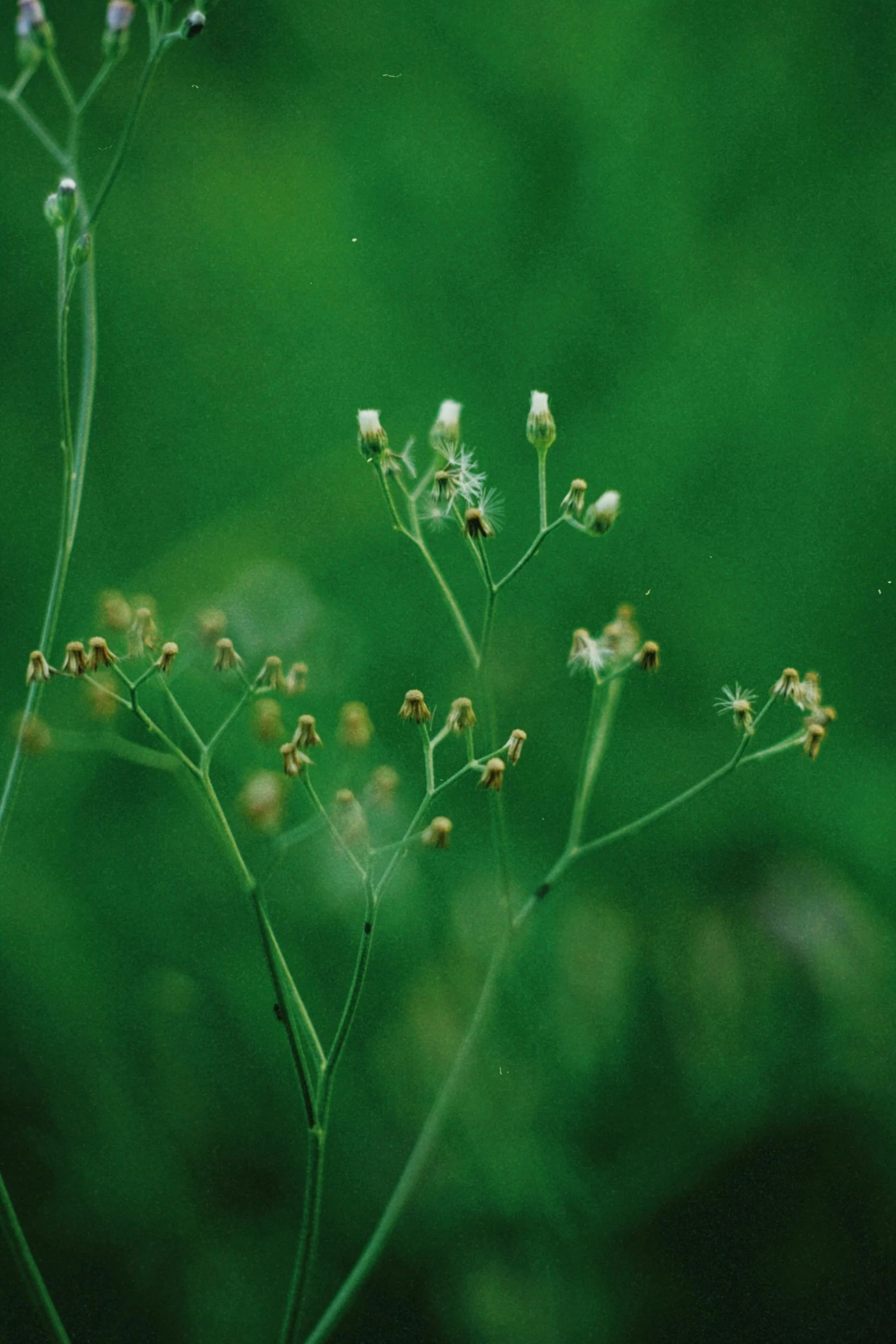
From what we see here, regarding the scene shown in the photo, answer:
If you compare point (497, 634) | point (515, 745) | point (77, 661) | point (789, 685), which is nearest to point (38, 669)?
point (77, 661)

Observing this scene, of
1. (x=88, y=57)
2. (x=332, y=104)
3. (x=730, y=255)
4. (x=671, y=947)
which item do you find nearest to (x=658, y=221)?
(x=730, y=255)

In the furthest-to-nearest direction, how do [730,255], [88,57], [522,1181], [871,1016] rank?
[730,255] < [88,57] < [871,1016] < [522,1181]

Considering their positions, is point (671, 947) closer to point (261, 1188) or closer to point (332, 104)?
point (261, 1188)

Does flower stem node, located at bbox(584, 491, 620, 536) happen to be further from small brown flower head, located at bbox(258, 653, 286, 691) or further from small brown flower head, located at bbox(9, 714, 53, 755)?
small brown flower head, located at bbox(9, 714, 53, 755)

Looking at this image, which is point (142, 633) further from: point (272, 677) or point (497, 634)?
point (497, 634)

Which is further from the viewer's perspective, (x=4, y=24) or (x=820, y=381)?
(x=820, y=381)

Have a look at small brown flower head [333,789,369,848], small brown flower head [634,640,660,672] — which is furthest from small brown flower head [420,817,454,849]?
small brown flower head [634,640,660,672]

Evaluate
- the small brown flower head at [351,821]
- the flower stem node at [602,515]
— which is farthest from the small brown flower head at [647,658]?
the small brown flower head at [351,821]
